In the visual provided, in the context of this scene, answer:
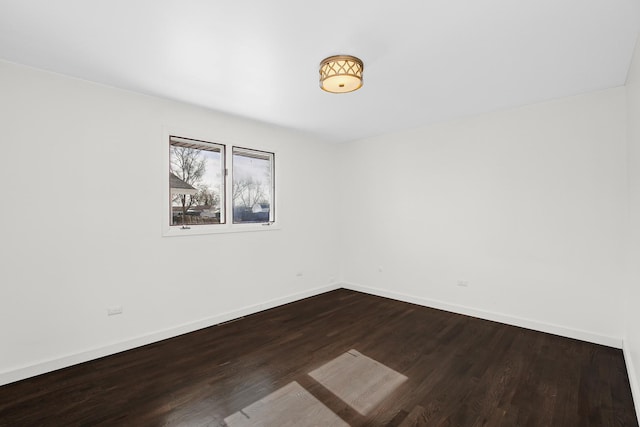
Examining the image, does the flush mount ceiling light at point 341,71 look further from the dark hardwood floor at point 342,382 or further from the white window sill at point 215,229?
the dark hardwood floor at point 342,382

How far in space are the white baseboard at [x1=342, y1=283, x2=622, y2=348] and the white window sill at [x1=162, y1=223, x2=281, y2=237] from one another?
2.13 meters

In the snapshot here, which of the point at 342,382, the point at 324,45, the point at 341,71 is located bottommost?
the point at 342,382

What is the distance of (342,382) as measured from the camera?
93.5 inches

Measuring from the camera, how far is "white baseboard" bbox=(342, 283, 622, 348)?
3.01 meters

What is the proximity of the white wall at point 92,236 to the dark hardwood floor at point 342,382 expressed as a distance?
297mm

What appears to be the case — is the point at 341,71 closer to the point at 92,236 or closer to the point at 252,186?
the point at 252,186

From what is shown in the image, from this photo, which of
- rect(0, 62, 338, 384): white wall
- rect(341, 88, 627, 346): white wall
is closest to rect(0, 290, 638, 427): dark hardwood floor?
rect(0, 62, 338, 384): white wall

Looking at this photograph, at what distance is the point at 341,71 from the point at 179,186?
2273 mm

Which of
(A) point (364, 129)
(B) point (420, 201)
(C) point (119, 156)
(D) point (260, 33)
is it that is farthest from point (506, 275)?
(C) point (119, 156)

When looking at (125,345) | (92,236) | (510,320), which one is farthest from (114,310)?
(510,320)

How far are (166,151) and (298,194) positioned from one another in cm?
202

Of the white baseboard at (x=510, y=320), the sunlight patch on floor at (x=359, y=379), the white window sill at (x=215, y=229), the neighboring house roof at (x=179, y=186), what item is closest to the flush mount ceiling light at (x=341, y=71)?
the neighboring house roof at (x=179, y=186)

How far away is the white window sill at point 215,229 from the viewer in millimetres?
3292

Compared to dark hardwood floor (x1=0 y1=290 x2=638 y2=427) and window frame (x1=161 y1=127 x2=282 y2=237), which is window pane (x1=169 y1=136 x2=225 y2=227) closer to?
window frame (x1=161 y1=127 x2=282 y2=237)
